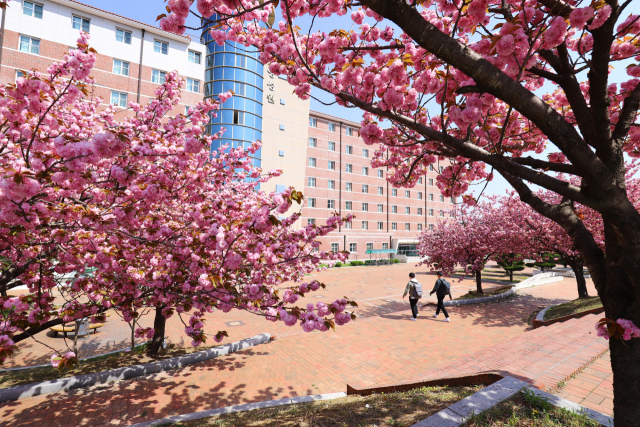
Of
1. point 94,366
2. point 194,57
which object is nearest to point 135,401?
point 94,366

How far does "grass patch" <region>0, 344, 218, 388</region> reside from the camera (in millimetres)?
6375

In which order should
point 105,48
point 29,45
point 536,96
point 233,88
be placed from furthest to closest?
point 233,88 < point 105,48 < point 29,45 < point 536,96

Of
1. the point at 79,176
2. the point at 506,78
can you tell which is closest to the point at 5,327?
the point at 79,176

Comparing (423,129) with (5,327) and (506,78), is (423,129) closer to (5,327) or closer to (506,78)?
(506,78)

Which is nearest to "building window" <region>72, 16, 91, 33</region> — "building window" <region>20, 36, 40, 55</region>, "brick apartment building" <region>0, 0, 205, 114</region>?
"brick apartment building" <region>0, 0, 205, 114</region>

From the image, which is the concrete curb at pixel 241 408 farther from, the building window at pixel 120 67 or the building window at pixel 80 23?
the building window at pixel 80 23

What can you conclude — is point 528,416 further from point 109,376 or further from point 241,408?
point 109,376

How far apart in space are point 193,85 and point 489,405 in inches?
1286

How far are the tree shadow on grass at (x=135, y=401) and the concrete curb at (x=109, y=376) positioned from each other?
0.47 ft

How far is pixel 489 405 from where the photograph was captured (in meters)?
3.54

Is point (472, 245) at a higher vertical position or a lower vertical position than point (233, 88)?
lower

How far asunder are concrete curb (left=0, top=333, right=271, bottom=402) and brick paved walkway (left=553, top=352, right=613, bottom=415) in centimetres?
744

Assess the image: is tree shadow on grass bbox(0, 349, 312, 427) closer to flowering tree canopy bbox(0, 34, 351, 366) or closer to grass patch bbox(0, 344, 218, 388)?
grass patch bbox(0, 344, 218, 388)

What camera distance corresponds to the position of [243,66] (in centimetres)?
3144
